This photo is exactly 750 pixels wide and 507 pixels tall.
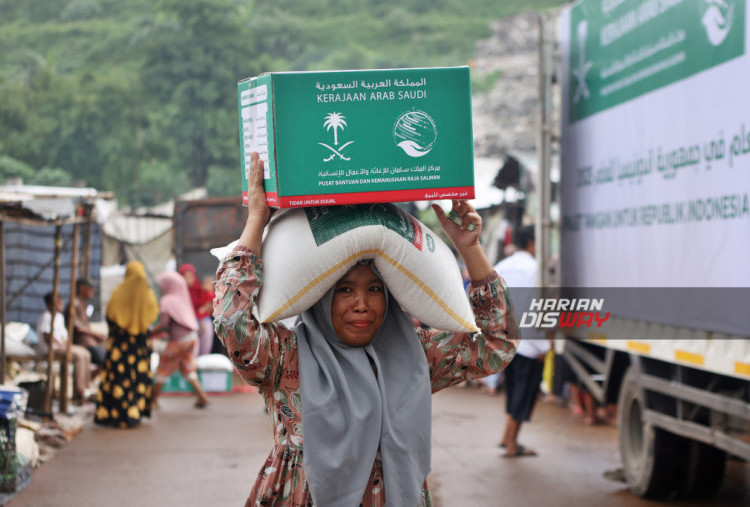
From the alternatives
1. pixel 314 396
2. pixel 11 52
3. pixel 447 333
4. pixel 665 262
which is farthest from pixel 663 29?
pixel 11 52

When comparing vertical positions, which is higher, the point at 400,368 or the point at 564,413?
the point at 400,368

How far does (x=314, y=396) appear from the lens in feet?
9.07

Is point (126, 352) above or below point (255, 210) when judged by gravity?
below

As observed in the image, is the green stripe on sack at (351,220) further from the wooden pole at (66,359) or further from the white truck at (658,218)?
the wooden pole at (66,359)

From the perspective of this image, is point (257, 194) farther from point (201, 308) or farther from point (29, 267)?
point (201, 308)

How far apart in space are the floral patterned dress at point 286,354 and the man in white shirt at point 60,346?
7.09m

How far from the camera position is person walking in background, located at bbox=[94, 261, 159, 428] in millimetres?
9922

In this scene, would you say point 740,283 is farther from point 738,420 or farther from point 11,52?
point 11,52

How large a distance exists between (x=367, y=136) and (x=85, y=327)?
9.20m

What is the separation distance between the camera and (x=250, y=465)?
812 centimetres

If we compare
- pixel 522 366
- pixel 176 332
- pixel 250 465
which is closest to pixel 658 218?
pixel 522 366

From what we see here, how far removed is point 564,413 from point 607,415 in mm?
633

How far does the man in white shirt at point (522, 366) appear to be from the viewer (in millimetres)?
8157

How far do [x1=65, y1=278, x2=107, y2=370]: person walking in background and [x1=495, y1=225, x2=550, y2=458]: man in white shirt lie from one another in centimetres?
476
